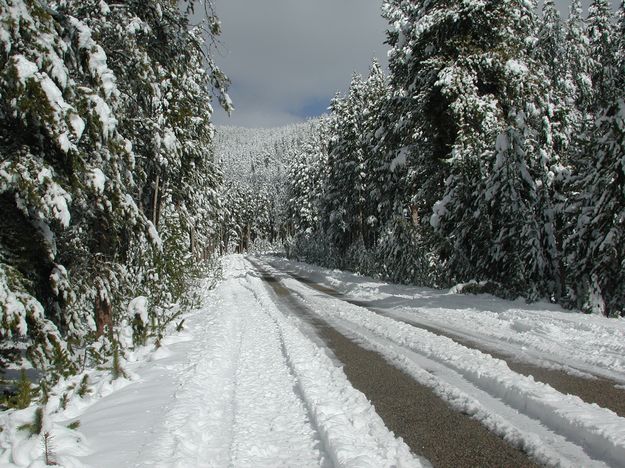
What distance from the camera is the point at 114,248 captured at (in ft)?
26.0

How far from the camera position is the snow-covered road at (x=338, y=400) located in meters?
3.95

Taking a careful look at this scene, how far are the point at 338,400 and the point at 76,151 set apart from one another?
14.8ft

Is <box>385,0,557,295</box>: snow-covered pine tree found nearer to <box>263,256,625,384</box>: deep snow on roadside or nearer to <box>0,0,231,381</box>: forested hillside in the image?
<box>263,256,625,384</box>: deep snow on roadside

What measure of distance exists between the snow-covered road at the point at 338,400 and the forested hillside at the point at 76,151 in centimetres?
141

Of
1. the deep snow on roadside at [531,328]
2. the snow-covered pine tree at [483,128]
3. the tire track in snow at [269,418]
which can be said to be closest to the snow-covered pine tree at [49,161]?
the tire track in snow at [269,418]

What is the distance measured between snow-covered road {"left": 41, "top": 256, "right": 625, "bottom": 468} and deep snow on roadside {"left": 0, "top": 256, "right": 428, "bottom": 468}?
0.06 feet

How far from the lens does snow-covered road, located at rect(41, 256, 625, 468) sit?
3947 mm

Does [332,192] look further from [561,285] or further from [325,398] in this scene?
[325,398]

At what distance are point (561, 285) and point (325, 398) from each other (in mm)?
10661

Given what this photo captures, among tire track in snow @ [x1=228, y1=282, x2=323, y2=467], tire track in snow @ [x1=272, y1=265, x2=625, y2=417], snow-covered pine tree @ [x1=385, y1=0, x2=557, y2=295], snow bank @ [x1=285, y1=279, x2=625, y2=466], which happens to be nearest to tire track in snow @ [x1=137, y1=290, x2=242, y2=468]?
tire track in snow @ [x1=228, y1=282, x2=323, y2=467]

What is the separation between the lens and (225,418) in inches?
193

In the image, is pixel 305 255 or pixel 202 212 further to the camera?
pixel 305 255

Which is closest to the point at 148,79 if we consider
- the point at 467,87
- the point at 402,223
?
the point at 467,87

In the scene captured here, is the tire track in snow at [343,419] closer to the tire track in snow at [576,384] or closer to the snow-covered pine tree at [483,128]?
the tire track in snow at [576,384]
